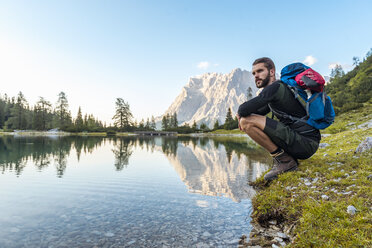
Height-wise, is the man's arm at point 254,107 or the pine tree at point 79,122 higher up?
the pine tree at point 79,122

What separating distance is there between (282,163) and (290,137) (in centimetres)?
118

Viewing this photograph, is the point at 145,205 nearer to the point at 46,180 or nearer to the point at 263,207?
the point at 263,207

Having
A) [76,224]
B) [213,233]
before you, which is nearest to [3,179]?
Answer: [76,224]

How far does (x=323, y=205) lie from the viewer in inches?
136

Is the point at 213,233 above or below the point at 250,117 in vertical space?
below

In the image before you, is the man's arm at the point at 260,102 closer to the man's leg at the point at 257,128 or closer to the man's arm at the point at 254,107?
the man's arm at the point at 254,107

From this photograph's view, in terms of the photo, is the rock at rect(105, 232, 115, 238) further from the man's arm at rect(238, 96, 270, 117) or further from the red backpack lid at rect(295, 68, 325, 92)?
the red backpack lid at rect(295, 68, 325, 92)

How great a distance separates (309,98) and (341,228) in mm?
2719

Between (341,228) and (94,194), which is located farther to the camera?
(94,194)

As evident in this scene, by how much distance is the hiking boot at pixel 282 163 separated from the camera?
545 centimetres

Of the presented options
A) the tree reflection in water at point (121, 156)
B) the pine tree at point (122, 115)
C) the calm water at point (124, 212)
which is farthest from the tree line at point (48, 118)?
the calm water at point (124, 212)

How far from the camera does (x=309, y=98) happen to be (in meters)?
4.48

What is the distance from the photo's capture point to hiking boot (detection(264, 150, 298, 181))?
5453mm

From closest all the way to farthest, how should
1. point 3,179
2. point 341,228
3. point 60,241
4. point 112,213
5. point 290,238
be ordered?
point 341,228 → point 290,238 → point 60,241 → point 112,213 → point 3,179
